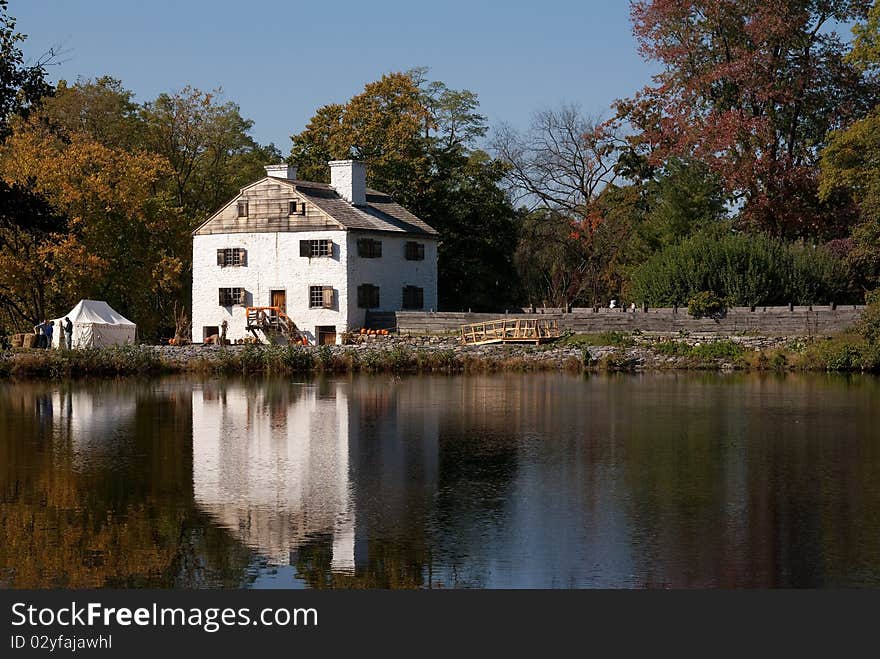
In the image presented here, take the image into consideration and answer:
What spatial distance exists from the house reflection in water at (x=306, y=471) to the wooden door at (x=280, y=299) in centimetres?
2932

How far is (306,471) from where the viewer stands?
2197 cm

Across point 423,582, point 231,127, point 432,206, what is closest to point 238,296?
point 432,206

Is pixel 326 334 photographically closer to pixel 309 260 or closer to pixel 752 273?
pixel 309 260

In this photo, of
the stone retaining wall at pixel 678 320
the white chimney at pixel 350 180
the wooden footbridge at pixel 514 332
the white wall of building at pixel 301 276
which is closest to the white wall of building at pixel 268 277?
the white wall of building at pixel 301 276

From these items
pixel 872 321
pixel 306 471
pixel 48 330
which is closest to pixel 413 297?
pixel 48 330

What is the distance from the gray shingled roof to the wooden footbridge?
9.68 m

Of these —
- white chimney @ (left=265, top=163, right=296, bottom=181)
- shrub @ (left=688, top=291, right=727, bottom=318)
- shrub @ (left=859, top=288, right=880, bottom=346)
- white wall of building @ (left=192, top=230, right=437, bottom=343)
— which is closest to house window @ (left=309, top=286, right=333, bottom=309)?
white wall of building @ (left=192, top=230, right=437, bottom=343)

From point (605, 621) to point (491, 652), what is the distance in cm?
129

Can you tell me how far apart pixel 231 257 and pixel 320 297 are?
5589 millimetres

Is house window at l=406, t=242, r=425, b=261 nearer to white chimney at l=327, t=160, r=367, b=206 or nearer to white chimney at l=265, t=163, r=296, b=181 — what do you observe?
white chimney at l=327, t=160, r=367, b=206

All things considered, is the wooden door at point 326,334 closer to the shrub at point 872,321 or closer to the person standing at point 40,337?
the person standing at point 40,337

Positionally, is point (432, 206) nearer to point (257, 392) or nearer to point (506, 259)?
point (506, 259)

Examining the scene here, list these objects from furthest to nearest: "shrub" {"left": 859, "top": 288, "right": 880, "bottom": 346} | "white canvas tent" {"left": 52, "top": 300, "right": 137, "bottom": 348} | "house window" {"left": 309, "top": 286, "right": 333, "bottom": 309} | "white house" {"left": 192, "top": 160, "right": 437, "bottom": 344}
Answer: "white house" {"left": 192, "top": 160, "right": 437, "bottom": 344}, "house window" {"left": 309, "top": 286, "right": 333, "bottom": 309}, "white canvas tent" {"left": 52, "top": 300, "right": 137, "bottom": 348}, "shrub" {"left": 859, "top": 288, "right": 880, "bottom": 346}

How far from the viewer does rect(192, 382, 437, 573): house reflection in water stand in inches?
656
